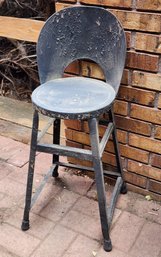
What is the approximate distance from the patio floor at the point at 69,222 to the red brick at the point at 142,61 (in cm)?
93

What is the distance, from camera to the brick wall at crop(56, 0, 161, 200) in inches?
73.6

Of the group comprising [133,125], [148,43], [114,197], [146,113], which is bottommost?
[114,197]

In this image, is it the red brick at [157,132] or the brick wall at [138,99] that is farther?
the red brick at [157,132]

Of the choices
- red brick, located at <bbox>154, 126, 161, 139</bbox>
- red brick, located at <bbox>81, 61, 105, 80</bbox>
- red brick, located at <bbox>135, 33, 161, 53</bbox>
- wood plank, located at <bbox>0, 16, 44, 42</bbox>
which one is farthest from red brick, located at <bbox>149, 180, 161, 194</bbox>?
wood plank, located at <bbox>0, 16, 44, 42</bbox>

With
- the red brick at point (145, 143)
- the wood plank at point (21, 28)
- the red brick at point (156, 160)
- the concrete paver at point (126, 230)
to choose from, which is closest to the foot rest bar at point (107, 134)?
the red brick at point (145, 143)

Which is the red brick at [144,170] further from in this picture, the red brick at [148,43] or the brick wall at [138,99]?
the red brick at [148,43]

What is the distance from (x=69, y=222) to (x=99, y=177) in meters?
0.53

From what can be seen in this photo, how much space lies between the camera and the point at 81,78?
213 centimetres

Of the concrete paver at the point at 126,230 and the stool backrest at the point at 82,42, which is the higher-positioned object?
the stool backrest at the point at 82,42

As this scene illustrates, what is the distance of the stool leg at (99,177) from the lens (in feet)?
5.77

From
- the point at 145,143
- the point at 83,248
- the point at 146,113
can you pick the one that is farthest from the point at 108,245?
the point at 146,113

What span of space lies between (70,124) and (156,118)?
0.64m

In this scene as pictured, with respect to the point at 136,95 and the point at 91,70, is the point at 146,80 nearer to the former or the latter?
the point at 136,95

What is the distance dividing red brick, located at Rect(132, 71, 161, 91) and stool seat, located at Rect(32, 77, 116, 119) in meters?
0.17
